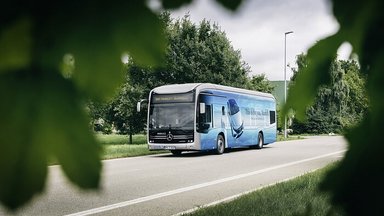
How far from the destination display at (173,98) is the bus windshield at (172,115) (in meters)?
0.12

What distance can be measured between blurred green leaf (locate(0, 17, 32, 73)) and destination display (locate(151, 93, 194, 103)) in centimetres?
1527

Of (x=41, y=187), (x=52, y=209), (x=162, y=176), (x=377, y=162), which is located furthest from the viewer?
(x=162, y=176)

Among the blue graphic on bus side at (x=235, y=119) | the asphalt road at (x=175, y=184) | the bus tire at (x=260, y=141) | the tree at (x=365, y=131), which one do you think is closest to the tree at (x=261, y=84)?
the bus tire at (x=260, y=141)

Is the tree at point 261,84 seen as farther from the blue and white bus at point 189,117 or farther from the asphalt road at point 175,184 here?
the asphalt road at point 175,184

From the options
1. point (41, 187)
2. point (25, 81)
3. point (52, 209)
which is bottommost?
point (52, 209)

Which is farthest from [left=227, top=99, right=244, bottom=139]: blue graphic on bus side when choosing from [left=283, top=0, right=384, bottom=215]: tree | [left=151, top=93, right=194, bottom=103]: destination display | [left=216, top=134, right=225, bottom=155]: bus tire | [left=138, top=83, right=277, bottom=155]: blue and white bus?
[left=283, top=0, right=384, bottom=215]: tree

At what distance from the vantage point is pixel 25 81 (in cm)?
51

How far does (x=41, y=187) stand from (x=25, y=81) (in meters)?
0.11

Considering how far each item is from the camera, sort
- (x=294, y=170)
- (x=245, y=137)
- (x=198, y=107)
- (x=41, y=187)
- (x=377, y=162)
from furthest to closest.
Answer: (x=245, y=137), (x=198, y=107), (x=294, y=170), (x=377, y=162), (x=41, y=187)

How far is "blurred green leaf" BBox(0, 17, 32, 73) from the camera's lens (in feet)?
1.61

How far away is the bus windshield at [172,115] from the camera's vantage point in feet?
51.9

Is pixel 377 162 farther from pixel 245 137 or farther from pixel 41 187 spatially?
pixel 245 137

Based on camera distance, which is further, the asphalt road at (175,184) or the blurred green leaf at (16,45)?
the asphalt road at (175,184)

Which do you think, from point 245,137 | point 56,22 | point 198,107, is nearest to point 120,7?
point 56,22
